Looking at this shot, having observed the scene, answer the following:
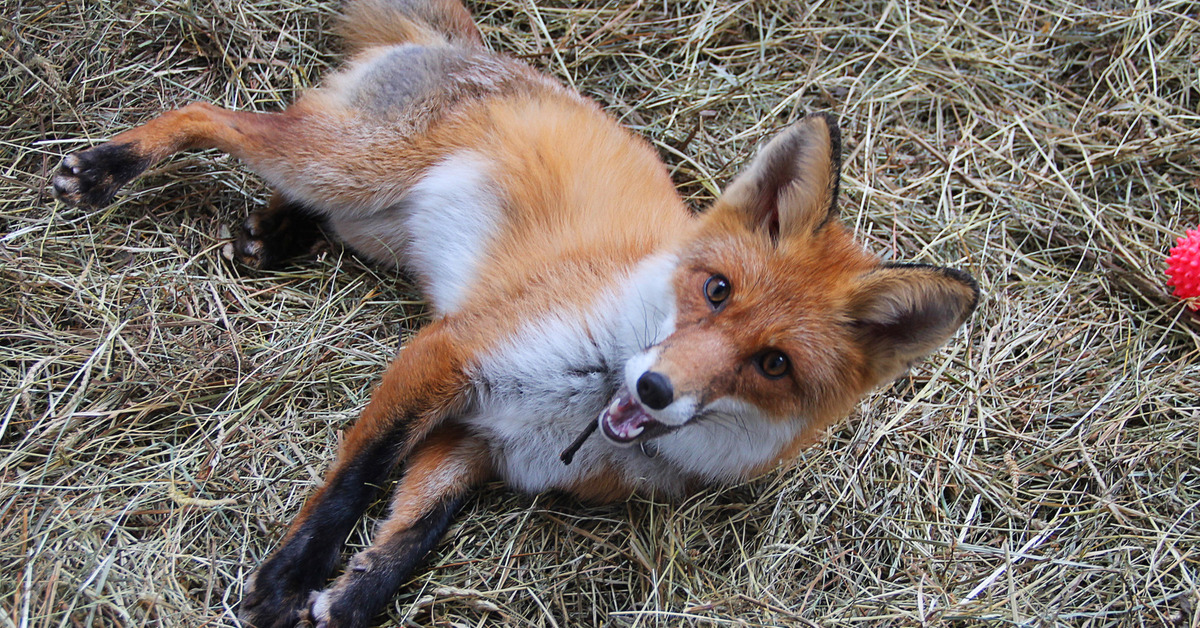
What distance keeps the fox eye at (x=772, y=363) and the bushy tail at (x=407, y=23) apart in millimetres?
2358

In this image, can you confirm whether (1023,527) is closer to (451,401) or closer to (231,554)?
(451,401)

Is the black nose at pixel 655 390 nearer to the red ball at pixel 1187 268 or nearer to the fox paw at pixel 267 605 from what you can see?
the fox paw at pixel 267 605

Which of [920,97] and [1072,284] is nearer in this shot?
[1072,284]

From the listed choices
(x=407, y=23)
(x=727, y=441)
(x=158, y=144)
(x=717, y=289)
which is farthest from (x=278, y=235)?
(x=727, y=441)

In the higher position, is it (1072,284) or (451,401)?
(451,401)

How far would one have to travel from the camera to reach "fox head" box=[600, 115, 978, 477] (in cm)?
232

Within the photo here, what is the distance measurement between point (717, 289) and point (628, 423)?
1.70ft

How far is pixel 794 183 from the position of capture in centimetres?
254

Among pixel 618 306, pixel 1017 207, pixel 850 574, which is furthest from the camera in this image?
pixel 1017 207

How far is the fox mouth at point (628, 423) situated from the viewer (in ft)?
7.92

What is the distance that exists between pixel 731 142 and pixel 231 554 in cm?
300

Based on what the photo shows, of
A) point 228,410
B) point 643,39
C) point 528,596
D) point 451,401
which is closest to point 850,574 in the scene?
point 528,596

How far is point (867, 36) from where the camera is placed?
4.47 meters

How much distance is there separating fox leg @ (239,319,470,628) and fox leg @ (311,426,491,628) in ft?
0.32
